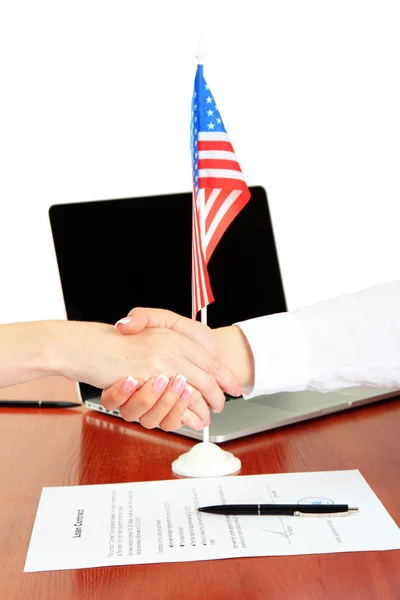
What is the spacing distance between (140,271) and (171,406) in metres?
0.40

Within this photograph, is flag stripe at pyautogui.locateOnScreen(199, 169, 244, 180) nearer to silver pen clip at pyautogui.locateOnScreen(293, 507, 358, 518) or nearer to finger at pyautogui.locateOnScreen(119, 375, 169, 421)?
finger at pyautogui.locateOnScreen(119, 375, 169, 421)

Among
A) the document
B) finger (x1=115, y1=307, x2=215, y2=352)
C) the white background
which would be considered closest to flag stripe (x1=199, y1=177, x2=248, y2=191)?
finger (x1=115, y1=307, x2=215, y2=352)

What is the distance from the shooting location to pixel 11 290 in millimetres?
3055

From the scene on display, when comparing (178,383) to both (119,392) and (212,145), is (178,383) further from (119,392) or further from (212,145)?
(212,145)

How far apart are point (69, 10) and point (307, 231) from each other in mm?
1185

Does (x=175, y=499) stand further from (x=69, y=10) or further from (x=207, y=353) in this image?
(x=69, y=10)

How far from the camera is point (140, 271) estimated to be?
159 centimetres

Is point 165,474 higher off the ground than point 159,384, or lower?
lower

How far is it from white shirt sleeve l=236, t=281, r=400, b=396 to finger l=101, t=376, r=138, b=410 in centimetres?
19

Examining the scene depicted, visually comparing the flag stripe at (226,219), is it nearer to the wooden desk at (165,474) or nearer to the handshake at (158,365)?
the handshake at (158,365)

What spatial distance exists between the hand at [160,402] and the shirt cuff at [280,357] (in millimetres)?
104

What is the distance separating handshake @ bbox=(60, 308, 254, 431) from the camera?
1.25 metres

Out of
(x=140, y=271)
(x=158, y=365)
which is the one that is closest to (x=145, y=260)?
(x=140, y=271)

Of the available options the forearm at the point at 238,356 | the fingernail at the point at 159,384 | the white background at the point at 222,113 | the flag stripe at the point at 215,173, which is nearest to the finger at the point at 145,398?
the fingernail at the point at 159,384
